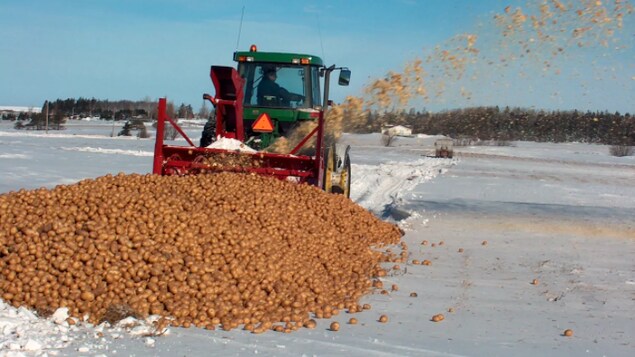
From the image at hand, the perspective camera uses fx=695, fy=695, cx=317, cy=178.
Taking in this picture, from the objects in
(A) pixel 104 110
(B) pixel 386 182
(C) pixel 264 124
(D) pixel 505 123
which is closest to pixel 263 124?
(C) pixel 264 124

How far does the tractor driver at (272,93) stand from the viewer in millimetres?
10328

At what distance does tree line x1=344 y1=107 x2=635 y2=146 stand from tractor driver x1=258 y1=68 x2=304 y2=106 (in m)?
1.03

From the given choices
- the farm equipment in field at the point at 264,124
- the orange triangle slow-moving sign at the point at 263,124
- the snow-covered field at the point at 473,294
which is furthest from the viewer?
the orange triangle slow-moving sign at the point at 263,124

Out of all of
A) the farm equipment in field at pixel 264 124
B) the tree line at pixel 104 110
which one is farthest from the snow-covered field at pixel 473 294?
the tree line at pixel 104 110

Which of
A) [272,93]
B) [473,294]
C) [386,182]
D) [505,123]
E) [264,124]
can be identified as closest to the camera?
[473,294]

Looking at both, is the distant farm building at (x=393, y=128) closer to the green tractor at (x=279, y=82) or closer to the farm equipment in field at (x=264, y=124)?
the farm equipment in field at (x=264, y=124)

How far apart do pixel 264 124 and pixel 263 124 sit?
0.01 metres

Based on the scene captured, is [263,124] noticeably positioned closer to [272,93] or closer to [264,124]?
[264,124]

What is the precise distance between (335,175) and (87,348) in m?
6.73

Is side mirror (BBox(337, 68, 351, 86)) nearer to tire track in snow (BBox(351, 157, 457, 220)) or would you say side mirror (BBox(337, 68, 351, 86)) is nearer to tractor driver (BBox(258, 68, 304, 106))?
tractor driver (BBox(258, 68, 304, 106))

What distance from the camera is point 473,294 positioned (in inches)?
245

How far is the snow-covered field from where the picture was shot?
4387mm

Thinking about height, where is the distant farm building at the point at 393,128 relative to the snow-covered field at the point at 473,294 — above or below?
above

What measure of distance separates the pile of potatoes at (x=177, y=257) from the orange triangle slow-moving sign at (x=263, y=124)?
238 centimetres
